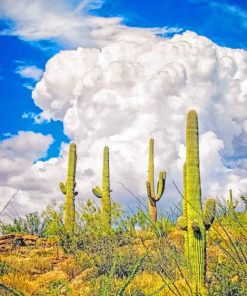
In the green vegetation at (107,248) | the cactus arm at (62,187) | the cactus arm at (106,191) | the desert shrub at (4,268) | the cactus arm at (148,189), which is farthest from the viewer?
the cactus arm at (62,187)

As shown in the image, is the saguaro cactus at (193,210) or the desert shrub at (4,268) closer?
the saguaro cactus at (193,210)

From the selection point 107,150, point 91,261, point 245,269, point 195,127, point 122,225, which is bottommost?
point 245,269

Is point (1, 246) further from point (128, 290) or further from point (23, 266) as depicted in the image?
point (128, 290)

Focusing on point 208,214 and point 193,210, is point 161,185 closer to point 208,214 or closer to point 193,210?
point 193,210

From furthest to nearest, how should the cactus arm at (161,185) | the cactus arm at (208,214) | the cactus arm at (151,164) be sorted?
the cactus arm at (151,164), the cactus arm at (161,185), the cactus arm at (208,214)

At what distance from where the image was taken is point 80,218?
63.3ft

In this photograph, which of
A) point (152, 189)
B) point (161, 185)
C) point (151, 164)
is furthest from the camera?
point (151, 164)

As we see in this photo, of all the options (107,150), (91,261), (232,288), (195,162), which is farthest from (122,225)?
(232,288)

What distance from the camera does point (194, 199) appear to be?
12.6 metres

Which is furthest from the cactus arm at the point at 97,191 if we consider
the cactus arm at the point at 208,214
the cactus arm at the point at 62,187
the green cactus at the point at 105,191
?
the cactus arm at the point at 208,214

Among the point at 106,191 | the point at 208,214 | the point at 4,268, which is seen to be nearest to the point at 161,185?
the point at 106,191

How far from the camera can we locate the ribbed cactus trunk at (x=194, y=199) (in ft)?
41.1

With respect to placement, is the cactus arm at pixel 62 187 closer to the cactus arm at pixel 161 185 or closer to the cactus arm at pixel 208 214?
the cactus arm at pixel 161 185

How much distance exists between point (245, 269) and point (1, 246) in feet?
66.3
